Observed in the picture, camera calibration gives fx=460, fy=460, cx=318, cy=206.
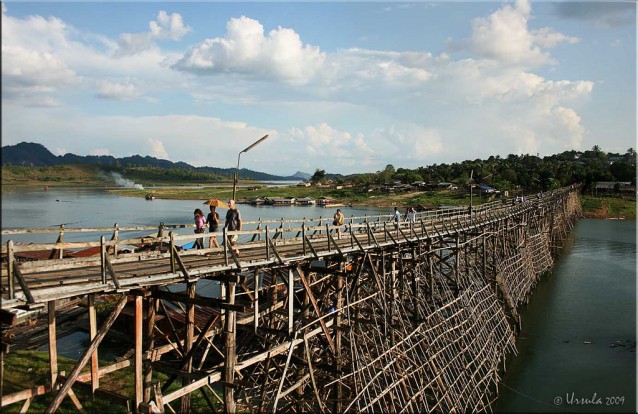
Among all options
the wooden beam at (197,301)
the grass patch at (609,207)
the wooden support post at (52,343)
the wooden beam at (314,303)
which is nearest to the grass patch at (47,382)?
the wooden beam at (314,303)

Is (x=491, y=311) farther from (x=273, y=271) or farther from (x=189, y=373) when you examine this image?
(x=189, y=373)

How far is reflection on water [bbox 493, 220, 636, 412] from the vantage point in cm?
1933

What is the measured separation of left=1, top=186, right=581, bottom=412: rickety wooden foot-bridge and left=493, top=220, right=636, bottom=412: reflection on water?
1265mm

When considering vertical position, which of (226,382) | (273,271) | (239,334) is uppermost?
(273,271)

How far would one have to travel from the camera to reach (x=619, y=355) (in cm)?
2341

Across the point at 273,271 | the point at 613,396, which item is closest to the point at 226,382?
the point at 273,271

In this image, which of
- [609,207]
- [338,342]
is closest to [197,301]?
[338,342]

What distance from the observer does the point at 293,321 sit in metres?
14.2

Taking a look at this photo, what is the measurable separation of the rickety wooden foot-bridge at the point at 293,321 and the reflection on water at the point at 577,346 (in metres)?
1.27

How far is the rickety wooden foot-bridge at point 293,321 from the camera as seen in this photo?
9891 millimetres

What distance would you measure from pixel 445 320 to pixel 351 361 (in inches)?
268

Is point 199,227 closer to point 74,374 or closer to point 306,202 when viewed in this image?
point 74,374

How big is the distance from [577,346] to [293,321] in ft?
61.0

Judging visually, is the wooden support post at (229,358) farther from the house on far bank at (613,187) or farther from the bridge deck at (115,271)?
the house on far bank at (613,187)
